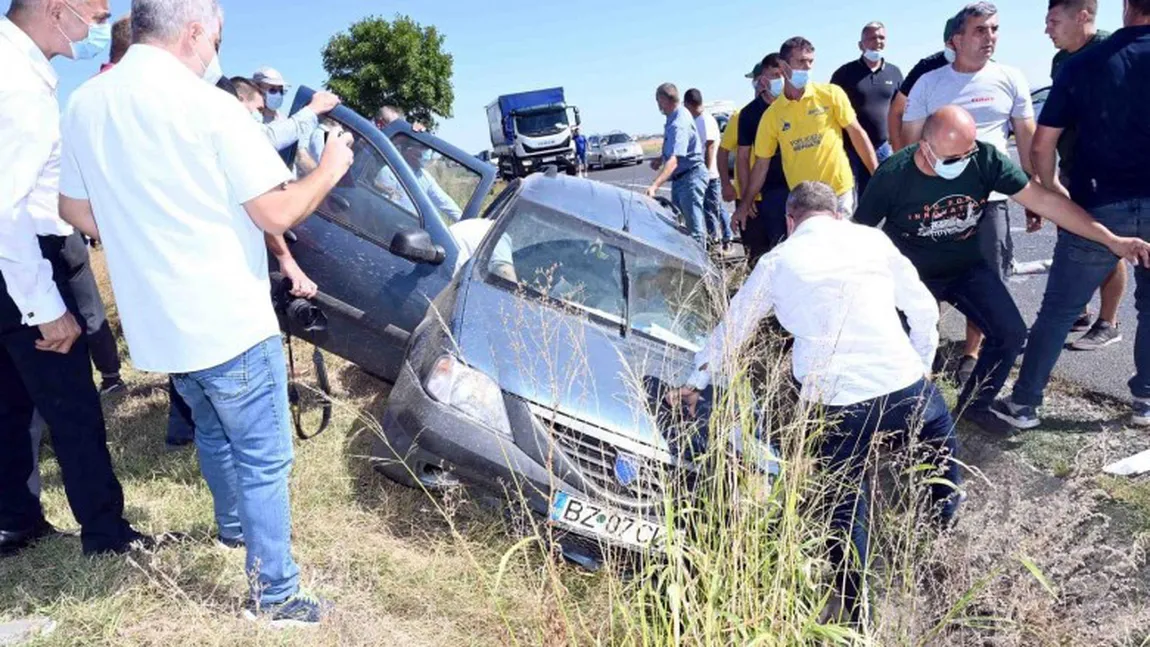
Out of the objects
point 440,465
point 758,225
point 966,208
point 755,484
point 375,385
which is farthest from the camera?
point 758,225

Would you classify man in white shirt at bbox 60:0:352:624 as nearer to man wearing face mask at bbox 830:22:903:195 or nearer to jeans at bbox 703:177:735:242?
man wearing face mask at bbox 830:22:903:195

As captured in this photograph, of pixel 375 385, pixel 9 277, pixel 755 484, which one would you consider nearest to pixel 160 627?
pixel 9 277

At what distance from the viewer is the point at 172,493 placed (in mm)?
3354

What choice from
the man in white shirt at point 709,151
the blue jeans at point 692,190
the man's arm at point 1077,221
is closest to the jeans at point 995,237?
the man's arm at point 1077,221

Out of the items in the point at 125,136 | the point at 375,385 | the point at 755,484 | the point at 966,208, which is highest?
the point at 125,136

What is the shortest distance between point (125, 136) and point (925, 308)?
2539 mm

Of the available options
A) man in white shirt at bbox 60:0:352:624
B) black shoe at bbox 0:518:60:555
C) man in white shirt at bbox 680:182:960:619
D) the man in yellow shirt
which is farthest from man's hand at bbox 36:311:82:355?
the man in yellow shirt

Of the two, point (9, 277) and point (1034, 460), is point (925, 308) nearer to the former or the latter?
point (1034, 460)

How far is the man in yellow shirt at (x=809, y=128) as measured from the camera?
5.09m

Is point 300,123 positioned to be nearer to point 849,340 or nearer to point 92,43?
point 92,43

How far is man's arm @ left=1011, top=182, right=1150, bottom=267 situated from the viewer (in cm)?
332

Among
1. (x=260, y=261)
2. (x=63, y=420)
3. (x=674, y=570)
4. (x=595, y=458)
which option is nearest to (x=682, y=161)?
(x=595, y=458)

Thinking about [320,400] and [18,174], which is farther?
[320,400]

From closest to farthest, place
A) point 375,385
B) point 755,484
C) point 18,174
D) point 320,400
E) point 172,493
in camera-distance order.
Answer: point 755,484, point 18,174, point 172,493, point 320,400, point 375,385
